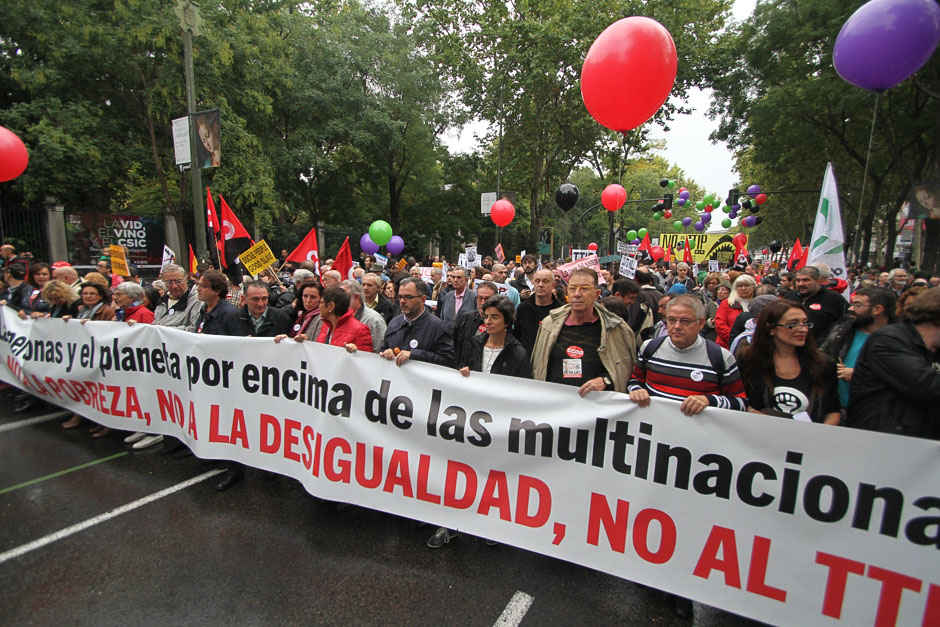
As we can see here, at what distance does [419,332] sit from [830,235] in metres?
5.34

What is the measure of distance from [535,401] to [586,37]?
18.9 metres

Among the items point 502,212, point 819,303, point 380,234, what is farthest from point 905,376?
point 380,234

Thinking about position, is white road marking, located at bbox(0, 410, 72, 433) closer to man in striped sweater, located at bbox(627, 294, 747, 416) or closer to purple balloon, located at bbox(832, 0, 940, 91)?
man in striped sweater, located at bbox(627, 294, 747, 416)

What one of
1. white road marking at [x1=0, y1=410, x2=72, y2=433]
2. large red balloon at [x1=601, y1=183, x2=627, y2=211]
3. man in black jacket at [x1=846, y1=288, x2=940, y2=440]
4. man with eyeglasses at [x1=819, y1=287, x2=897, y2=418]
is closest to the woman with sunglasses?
man in black jacket at [x1=846, y1=288, x2=940, y2=440]

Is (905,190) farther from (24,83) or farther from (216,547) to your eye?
(24,83)

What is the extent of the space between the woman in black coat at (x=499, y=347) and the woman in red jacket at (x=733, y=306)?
11.1ft

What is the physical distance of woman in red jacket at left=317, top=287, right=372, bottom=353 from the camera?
370 centimetres

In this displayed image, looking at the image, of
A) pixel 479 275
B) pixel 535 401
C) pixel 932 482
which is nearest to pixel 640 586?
pixel 535 401

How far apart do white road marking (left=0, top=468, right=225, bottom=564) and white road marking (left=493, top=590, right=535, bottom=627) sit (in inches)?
109

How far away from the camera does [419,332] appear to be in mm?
3600

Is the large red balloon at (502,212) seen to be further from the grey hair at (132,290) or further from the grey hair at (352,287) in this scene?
the grey hair at (132,290)

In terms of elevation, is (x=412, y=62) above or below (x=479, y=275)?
above

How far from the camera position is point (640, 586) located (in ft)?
9.21

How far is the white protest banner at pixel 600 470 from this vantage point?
2104 millimetres
